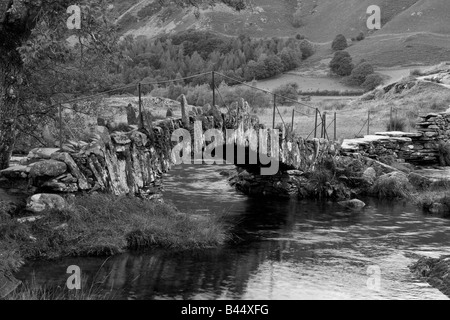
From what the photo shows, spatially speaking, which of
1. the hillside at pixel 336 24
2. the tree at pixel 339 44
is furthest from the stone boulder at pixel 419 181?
the tree at pixel 339 44

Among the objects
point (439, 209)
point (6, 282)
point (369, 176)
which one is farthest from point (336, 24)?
point (6, 282)

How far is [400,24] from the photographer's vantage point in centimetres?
10744

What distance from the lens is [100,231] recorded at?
15992 mm

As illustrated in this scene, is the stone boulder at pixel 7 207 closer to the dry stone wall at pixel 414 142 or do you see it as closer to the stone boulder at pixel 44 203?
the stone boulder at pixel 44 203

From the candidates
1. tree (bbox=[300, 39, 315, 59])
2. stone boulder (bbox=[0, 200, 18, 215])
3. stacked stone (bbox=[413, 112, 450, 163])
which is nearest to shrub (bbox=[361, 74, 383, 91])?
tree (bbox=[300, 39, 315, 59])

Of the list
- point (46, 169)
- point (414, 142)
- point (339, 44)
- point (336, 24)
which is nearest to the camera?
point (46, 169)

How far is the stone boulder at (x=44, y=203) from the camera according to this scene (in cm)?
1559

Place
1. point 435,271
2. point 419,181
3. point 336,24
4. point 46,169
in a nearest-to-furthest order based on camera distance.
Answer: point 435,271, point 46,169, point 419,181, point 336,24

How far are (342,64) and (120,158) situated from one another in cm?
6969

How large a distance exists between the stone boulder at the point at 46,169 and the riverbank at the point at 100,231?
0.71m

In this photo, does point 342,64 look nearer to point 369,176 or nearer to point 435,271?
point 369,176

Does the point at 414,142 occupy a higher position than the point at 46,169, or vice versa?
the point at 414,142
